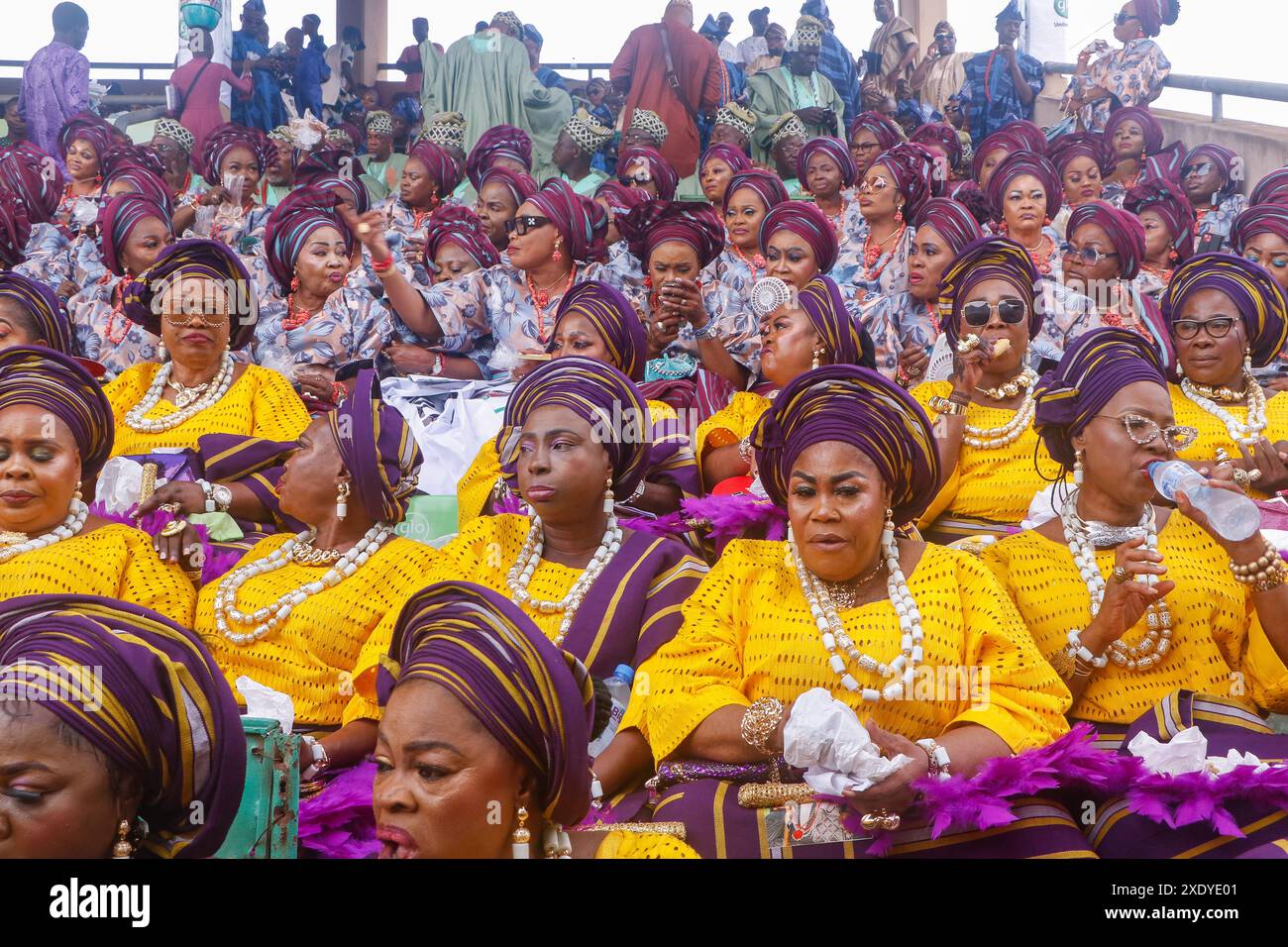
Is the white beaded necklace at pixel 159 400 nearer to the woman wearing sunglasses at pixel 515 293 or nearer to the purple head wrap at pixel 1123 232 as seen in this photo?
the woman wearing sunglasses at pixel 515 293

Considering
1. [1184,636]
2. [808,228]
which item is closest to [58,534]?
[1184,636]

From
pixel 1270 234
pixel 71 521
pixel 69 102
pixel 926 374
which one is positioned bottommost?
pixel 71 521

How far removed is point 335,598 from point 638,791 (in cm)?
104

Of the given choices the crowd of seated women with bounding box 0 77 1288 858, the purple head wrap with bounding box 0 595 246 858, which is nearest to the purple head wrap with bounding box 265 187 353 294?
the crowd of seated women with bounding box 0 77 1288 858

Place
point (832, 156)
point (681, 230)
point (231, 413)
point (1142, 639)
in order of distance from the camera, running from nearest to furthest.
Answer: point (1142, 639) → point (231, 413) → point (681, 230) → point (832, 156)

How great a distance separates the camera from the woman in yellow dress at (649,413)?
16.5 ft

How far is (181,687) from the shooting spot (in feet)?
8.04

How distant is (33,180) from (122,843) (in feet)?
25.8

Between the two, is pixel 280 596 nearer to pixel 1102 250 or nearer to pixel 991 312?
pixel 991 312

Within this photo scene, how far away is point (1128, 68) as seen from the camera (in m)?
10.9

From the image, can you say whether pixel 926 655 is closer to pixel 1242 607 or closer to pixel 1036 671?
pixel 1036 671

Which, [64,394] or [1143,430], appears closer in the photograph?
[1143,430]

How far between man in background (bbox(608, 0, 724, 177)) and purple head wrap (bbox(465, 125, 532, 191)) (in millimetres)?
1046

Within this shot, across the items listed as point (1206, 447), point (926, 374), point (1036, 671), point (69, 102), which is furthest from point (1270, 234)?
point (69, 102)
